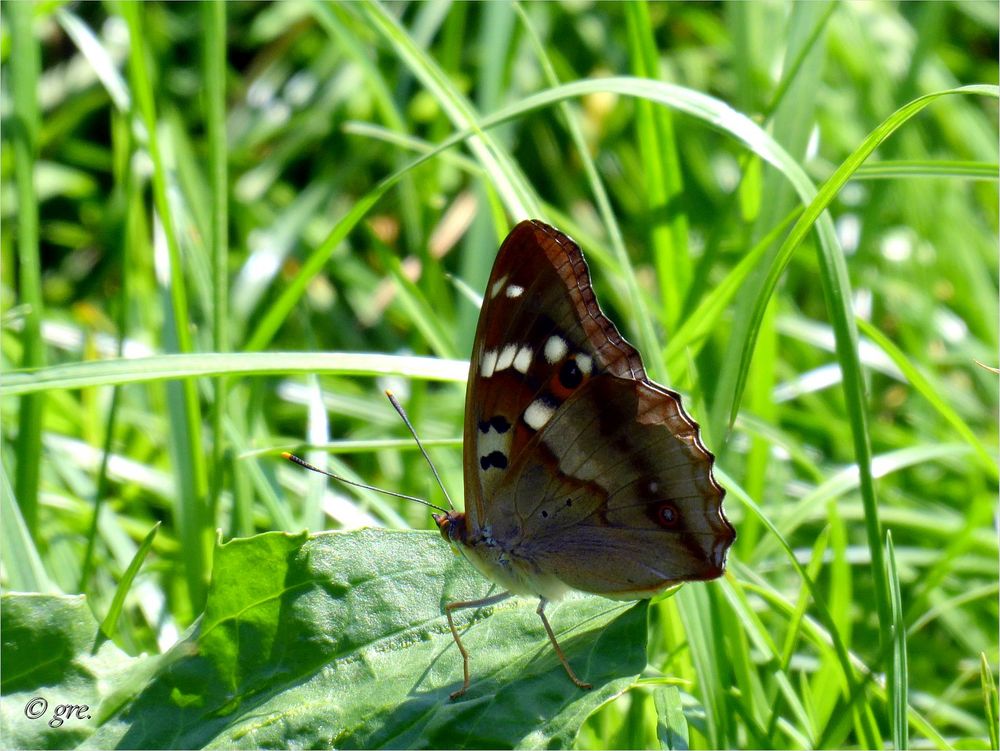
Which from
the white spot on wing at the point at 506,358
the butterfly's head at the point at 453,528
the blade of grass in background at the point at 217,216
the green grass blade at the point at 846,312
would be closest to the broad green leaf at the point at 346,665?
the butterfly's head at the point at 453,528

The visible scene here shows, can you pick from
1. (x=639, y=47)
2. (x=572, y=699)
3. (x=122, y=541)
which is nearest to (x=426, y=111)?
(x=639, y=47)

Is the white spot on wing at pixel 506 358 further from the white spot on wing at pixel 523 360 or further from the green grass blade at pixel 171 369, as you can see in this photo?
the green grass blade at pixel 171 369

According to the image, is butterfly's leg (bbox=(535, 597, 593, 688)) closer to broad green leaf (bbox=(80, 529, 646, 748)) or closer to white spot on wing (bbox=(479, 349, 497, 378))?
broad green leaf (bbox=(80, 529, 646, 748))

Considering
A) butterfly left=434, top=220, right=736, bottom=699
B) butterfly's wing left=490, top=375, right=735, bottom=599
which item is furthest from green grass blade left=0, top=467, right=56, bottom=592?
butterfly's wing left=490, top=375, right=735, bottom=599

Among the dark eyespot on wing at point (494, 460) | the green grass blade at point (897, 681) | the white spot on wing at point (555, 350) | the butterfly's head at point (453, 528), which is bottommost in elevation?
the green grass blade at point (897, 681)

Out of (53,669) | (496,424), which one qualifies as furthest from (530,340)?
(53,669)

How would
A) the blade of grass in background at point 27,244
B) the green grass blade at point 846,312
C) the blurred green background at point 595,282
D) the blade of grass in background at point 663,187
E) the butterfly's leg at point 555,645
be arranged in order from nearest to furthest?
the butterfly's leg at point 555,645
the green grass blade at point 846,312
the blurred green background at point 595,282
the blade of grass in background at point 27,244
the blade of grass in background at point 663,187

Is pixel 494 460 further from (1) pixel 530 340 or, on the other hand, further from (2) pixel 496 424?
(1) pixel 530 340
